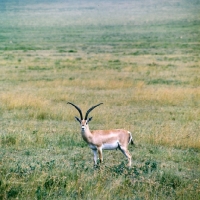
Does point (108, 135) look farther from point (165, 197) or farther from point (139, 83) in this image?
point (139, 83)

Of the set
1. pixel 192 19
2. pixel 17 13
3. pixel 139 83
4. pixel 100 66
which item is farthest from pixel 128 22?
pixel 139 83

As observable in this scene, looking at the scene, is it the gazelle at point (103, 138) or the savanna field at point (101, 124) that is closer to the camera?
the savanna field at point (101, 124)

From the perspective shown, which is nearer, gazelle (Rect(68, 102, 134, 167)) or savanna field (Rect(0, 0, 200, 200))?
savanna field (Rect(0, 0, 200, 200))

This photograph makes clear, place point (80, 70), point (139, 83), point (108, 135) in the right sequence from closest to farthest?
1. point (108, 135)
2. point (139, 83)
3. point (80, 70)

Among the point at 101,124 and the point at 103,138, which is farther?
the point at 101,124

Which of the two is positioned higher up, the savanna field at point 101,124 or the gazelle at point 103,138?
the gazelle at point 103,138

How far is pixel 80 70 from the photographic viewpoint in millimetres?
25062

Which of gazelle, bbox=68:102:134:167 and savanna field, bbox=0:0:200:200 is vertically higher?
gazelle, bbox=68:102:134:167

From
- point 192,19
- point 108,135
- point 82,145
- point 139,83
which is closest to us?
point 108,135

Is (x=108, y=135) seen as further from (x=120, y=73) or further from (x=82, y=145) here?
(x=120, y=73)

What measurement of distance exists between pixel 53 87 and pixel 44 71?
590 cm

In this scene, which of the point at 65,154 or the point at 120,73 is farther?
the point at 120,73

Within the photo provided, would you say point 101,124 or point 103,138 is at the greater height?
point 103,138

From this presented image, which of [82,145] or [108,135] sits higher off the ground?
[108,135]
